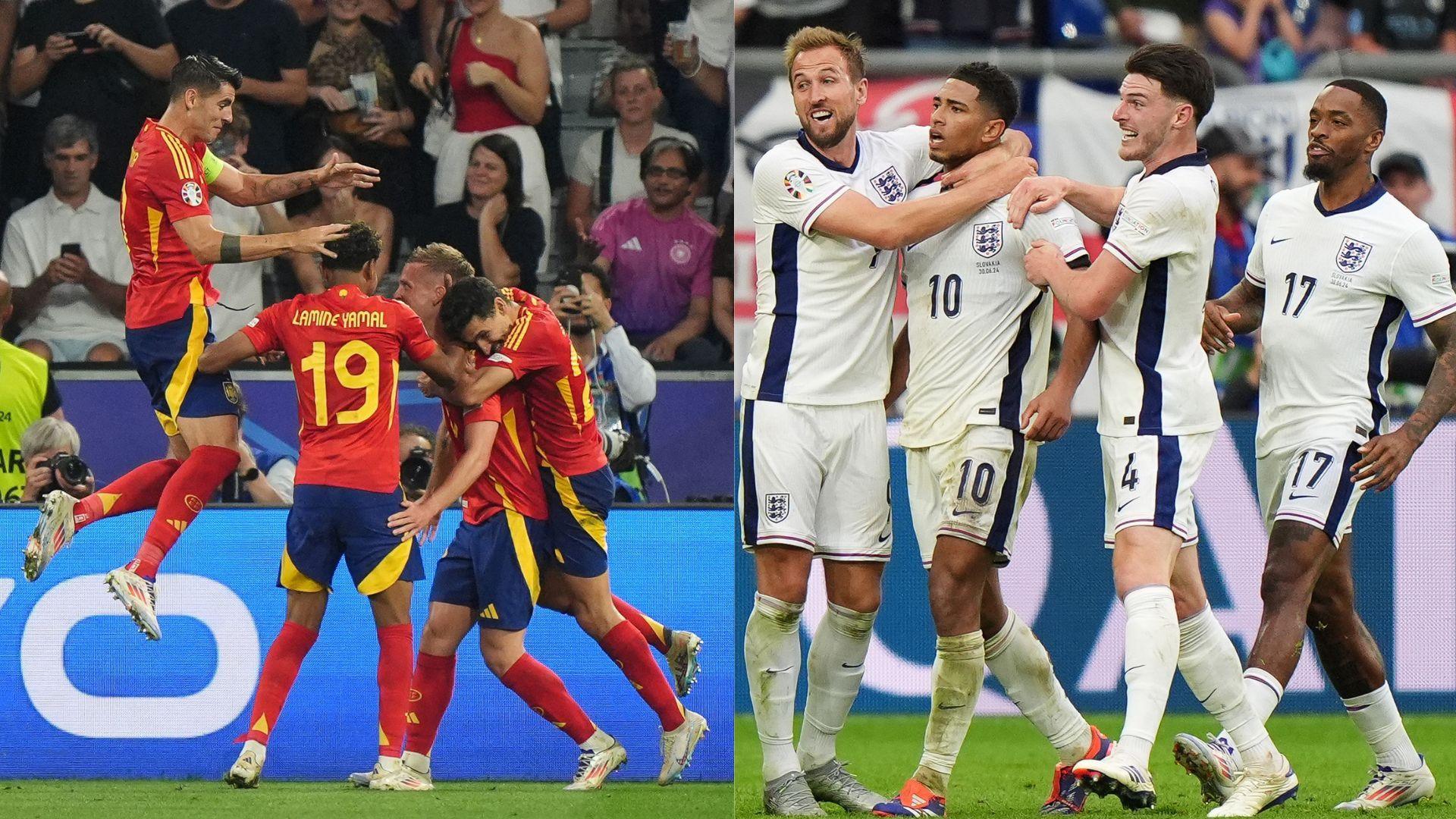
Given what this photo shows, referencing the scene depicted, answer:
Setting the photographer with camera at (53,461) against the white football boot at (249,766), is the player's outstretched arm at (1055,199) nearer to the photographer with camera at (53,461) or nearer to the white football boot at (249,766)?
the white football boot at (249,766)

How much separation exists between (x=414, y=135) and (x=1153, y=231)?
3552 millimetres

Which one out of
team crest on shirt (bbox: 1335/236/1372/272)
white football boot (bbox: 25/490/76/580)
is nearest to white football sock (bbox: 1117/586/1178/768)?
team crest on shirt (bbox: 1335/236/1372/272)

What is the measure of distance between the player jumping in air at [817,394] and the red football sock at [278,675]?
6.59 ft

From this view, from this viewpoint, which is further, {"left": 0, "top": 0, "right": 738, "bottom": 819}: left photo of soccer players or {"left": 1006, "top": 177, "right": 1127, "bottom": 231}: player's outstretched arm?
{"left": 0, "top": 0, "right": 738, "bottom": 819}: left photo of soccer players

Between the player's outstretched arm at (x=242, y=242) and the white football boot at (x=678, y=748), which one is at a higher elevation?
the player's outstretched arm at (x=242, y=242)

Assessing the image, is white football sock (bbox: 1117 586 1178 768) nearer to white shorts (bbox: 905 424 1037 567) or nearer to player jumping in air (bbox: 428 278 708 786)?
white shorts (bbox: 905 424 1037 567)

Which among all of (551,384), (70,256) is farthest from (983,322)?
(70,256)

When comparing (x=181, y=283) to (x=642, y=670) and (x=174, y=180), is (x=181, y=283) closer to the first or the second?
(x=174, y=180)

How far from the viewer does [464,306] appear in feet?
22.0

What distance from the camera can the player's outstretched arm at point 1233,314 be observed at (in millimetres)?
6262

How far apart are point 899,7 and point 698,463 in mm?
5631

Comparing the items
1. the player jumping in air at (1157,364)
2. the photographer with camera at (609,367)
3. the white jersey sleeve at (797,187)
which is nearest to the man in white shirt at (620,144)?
the photographer with camera at (609,367)

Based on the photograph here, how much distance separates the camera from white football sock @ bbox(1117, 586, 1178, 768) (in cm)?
529

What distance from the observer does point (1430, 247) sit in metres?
6.04
